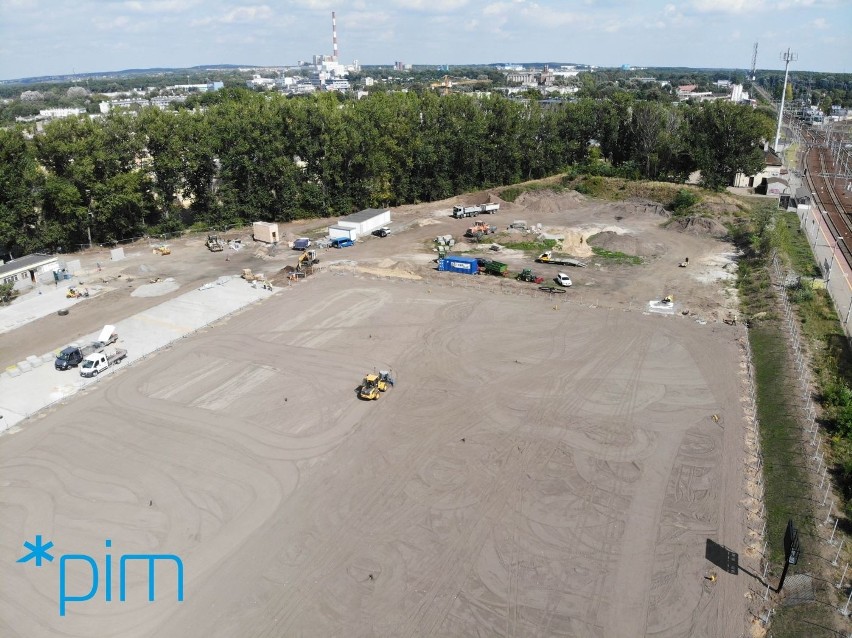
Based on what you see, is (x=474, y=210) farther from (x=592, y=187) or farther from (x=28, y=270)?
(x=28, y=270)

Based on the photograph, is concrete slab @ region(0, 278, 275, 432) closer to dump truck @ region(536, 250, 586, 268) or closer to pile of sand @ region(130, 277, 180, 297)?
pile of sand @ region(130, 277, 180, 297)

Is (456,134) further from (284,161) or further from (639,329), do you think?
(639,329)

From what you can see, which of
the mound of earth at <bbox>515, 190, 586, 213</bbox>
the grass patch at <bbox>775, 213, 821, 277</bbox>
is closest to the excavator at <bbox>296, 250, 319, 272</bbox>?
the mound of earth at <bbox>515, 190, 586, 213</bbox>

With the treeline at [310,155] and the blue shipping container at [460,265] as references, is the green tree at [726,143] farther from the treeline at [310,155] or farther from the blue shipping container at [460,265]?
the blue shipping container at [460,265]

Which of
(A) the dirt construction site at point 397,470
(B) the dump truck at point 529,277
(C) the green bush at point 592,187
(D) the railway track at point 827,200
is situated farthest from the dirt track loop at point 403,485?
(C) the green bush at point 592,187

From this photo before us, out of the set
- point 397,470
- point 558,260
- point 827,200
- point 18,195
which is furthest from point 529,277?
point 827,200
